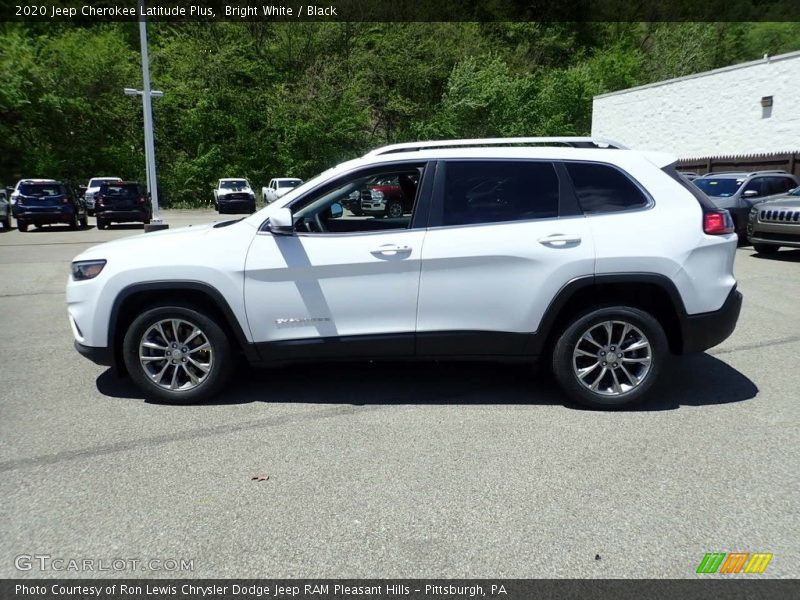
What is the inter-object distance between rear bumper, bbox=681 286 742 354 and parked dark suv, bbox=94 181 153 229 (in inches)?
824

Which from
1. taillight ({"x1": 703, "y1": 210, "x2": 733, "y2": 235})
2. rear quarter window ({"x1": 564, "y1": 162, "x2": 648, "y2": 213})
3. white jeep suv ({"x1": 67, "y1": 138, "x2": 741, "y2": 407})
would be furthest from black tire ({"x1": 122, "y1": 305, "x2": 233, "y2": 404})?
taillight ({"x1": 703, "y1": 210, "x2": 733, "y2": 235})

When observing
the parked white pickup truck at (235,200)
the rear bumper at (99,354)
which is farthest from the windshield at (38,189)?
the rear bumper at (99,354)

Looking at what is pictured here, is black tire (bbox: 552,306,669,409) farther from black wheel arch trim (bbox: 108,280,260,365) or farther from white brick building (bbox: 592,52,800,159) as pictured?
white brick building (bbox: 592,52,800,159)

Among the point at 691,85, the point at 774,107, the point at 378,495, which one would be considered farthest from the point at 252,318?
the point at 691,85

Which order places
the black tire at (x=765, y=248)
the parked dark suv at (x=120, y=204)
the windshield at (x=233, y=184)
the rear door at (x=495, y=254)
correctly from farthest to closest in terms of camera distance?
the windshield at (x=233, y=184) → the parked dark suv at (x=120, y=204) → the black tire at (x=765, y=248) → the rear door at (x=495, y=254)

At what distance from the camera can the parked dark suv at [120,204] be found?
22.0 meters

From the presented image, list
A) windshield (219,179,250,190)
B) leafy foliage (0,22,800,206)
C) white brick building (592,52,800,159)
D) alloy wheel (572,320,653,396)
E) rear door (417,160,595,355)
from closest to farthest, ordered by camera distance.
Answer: rear door (417,160,595,355)
alloy wheel (572,320,653,396)
white brick building (592,52,800,159)
windshield (219,179,250,190)
leafy foliage (0,22,800,206)

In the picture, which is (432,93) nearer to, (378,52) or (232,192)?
(378,52)

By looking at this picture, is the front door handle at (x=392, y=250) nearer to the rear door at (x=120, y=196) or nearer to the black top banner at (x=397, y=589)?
the black top banner at (x=397, y=589)

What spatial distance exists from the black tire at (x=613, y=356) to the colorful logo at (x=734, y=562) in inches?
72.8

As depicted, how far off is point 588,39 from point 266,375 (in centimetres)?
6216

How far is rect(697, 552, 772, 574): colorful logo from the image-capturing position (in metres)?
2.86

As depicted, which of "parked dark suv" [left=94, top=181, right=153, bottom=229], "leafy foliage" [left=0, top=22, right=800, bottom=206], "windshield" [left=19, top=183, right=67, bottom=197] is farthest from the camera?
"leafy foliage" [left=0, top=22, right=800, bottom=206]

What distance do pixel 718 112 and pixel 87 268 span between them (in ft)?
90.7
